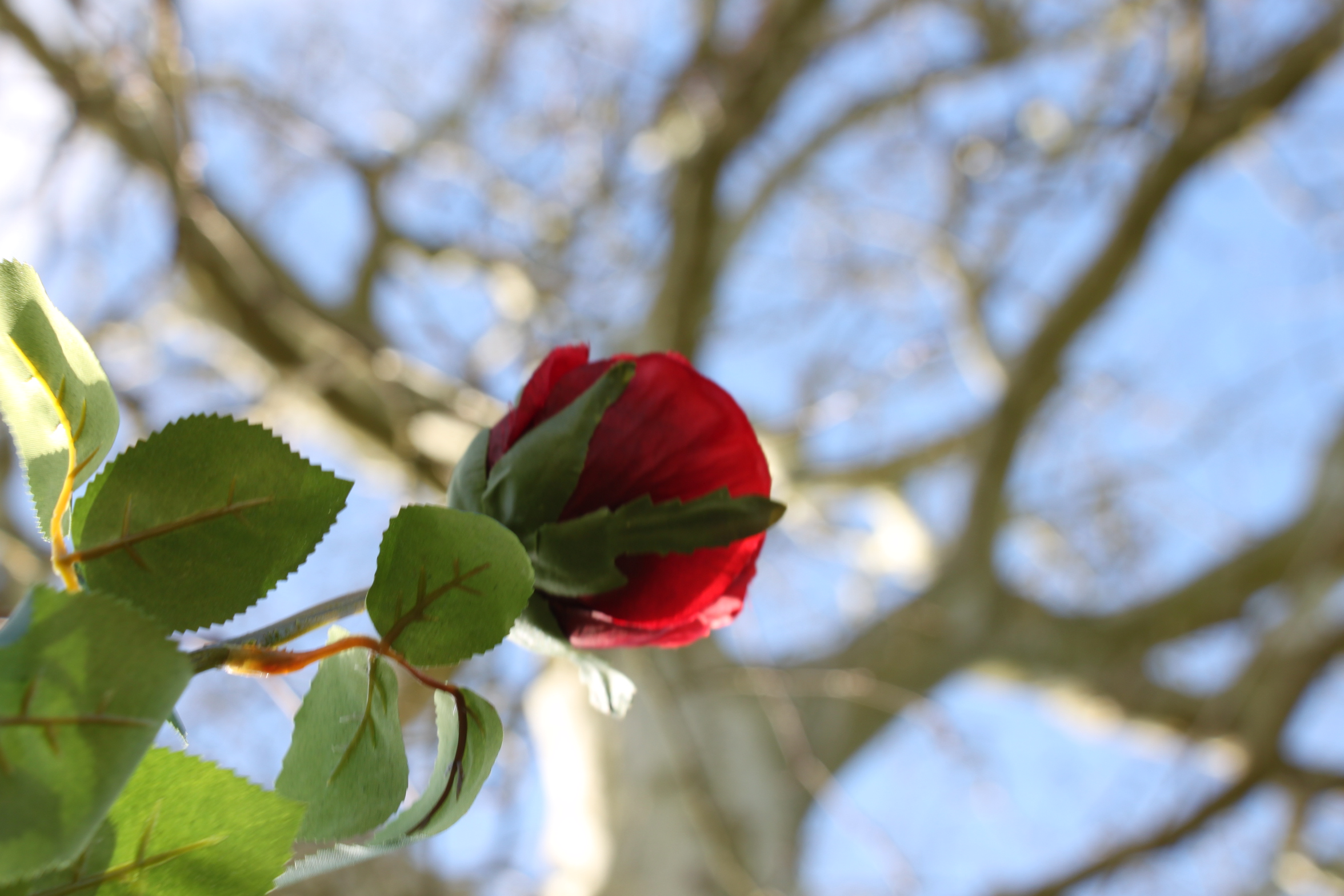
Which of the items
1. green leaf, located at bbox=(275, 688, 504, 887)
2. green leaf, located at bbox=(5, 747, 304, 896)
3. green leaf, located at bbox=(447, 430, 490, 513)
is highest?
green leaf, located at bbox=(447, 430, 490, 513)

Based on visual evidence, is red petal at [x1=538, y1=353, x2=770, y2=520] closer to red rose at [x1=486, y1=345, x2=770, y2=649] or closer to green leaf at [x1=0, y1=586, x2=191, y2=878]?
red rose at [x1=486, y1=345, x2=770, y2=649]

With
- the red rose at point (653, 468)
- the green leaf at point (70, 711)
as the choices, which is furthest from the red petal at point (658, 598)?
the green leaf at point (70, 711)

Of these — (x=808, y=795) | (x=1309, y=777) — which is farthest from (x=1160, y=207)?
(x=808, y=795)

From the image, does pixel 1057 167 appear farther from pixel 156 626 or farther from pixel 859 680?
pixel 156 626

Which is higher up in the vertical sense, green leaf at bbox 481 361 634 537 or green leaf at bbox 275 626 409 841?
green leaf at bbox 481 361 634 537

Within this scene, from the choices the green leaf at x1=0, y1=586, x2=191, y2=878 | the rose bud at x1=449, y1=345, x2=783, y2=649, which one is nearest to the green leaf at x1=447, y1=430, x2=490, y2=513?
the rose bud at x1=449, y1=345, x2=783, y2=649

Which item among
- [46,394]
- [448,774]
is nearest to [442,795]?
[448,774]

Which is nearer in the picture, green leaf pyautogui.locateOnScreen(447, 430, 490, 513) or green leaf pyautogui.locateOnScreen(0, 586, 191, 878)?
green leaf pyautogui.locateOnScreen(0, 586, 191, 878)
